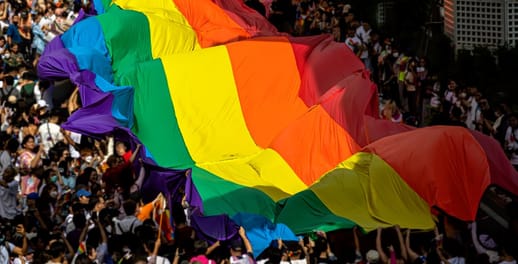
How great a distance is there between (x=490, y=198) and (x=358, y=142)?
206 centimetres

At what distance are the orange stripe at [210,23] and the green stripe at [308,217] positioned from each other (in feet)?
20.8

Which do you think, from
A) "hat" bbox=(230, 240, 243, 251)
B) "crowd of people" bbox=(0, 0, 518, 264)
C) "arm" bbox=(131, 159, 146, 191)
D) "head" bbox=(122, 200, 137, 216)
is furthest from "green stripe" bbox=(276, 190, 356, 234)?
"arm" bbox=(131, 159, 146, 191)

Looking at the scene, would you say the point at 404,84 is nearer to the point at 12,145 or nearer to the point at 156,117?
the point at 156,117

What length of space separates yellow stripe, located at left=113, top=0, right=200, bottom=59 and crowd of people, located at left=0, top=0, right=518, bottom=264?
1.71 meters

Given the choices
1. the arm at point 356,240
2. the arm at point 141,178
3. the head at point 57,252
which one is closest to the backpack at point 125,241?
the head at point 57,252

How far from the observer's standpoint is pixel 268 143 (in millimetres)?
22828

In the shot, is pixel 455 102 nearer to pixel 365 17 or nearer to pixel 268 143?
pixel 268 143

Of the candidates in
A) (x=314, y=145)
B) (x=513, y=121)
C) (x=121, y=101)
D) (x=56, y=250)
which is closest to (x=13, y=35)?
(x=121, y=101)

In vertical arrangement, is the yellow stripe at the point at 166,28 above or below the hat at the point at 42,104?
above

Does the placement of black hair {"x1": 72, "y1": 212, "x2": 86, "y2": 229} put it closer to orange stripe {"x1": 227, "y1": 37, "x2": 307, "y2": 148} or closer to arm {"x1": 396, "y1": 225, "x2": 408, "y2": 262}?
orange stripe {"x1": 227, "y1": 37, "x2": 307, "y2": 148}

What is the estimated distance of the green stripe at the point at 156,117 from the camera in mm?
22531

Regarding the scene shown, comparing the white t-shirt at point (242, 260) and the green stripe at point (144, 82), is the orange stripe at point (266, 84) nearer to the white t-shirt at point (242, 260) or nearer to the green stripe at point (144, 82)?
the green stripe at point (144, 82)

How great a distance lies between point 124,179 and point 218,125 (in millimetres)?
1856

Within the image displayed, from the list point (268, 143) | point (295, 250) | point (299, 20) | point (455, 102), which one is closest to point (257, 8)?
point (299, 20)
